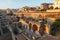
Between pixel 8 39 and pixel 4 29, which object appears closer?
pixel 8 39

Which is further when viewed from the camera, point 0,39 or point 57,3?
point 57,3

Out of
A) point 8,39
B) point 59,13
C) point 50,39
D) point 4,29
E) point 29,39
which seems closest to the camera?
point 50,39

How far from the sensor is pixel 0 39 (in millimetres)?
13875

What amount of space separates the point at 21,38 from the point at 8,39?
152 inches

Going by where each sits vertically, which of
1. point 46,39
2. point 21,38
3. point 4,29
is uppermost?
Result: point 46,39

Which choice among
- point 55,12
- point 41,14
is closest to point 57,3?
point 41,14

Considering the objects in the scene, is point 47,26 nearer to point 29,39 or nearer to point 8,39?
point 29,39

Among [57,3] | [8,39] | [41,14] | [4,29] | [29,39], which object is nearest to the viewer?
[29,39]

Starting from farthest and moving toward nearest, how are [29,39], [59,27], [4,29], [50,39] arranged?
1. [4,29]
2. [59,27]
3. [29,39]
4. [50,39]

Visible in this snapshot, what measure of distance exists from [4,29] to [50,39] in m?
12.6

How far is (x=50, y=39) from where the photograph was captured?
6555 mm

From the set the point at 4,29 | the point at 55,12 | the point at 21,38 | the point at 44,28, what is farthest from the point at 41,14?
the point at 21,38

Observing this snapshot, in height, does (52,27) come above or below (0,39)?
above

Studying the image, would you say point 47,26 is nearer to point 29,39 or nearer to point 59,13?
point 29,39
